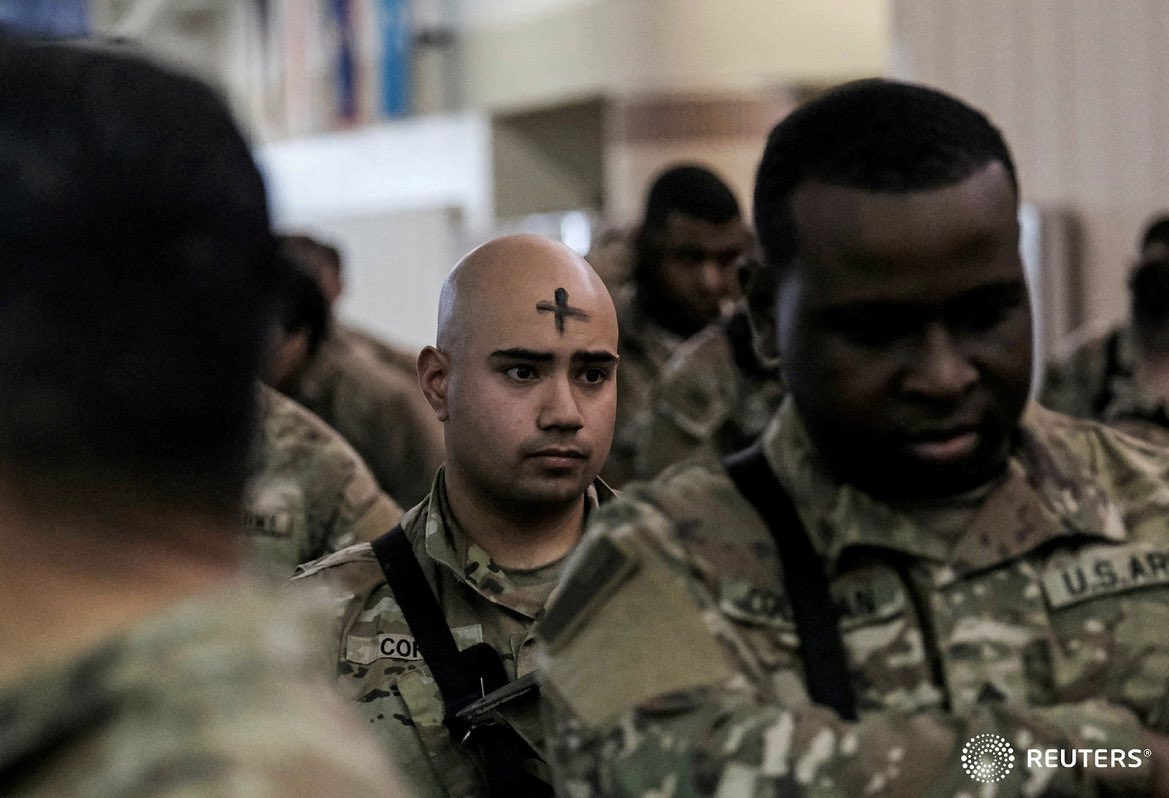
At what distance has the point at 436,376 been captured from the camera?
9.45 feet

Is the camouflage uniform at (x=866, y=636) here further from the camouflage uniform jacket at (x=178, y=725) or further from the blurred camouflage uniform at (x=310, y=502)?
the blurred camouflage uniform at (x=310, y=502)

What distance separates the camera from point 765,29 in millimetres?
12602

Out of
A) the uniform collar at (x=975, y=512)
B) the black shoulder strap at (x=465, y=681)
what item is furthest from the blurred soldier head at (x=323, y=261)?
the uniform collar at (x=975, y=512)

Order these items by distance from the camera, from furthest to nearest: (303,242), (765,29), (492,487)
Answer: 1. (765,29)
2. (303,242)
3. (492,487)

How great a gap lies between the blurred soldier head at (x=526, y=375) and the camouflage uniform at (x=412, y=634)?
11 cm

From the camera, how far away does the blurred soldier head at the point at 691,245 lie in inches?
221

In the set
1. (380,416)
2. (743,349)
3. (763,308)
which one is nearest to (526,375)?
(763,308)

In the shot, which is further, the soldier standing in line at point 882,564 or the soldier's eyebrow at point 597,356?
the soldier's eyebrow at point 597,356

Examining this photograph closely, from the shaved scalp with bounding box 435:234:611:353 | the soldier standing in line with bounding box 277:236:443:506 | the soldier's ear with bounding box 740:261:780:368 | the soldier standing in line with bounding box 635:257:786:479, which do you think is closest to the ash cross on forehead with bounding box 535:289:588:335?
the shaved scalp with bounding box 435:234:611:353

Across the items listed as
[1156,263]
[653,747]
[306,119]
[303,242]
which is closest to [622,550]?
[653,747]

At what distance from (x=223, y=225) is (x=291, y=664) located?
0.27 m

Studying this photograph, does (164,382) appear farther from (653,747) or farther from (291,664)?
(653,747)

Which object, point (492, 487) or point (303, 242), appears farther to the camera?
point (303, 242)

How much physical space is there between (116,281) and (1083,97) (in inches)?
323
